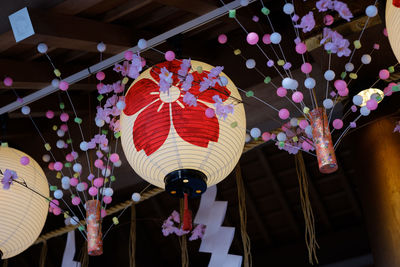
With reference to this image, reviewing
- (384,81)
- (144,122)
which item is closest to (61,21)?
(144,122)

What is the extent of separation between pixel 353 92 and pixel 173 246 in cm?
298

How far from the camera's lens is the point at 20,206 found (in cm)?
284

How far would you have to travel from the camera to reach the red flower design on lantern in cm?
222

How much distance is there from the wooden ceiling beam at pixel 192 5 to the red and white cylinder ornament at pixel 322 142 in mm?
836

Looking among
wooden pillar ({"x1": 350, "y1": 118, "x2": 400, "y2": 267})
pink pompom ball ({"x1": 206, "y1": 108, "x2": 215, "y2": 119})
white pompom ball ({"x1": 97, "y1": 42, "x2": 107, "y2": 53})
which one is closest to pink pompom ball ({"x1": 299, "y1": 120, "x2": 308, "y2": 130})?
pink pompom ball ({"x1": 206, "y1": 108, "x2": 215, "y2": 119})

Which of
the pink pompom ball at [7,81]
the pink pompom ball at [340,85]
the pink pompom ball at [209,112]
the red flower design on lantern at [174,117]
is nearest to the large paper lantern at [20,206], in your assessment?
the pink pompom ball at [7,81]

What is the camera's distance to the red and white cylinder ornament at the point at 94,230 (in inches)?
101

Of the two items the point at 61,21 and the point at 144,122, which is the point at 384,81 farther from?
the point at 61,21

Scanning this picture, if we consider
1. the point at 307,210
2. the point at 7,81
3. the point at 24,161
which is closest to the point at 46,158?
the point at 24,161

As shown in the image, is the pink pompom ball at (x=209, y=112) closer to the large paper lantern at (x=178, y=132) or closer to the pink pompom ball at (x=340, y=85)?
the large paper lantern at (x=178, y=132)

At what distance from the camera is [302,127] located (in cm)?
227

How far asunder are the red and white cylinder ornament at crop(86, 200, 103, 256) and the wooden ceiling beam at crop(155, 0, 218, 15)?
40.8 inches

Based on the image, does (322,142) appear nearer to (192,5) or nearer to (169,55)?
(169,55)

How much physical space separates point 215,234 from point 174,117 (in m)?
1.41
